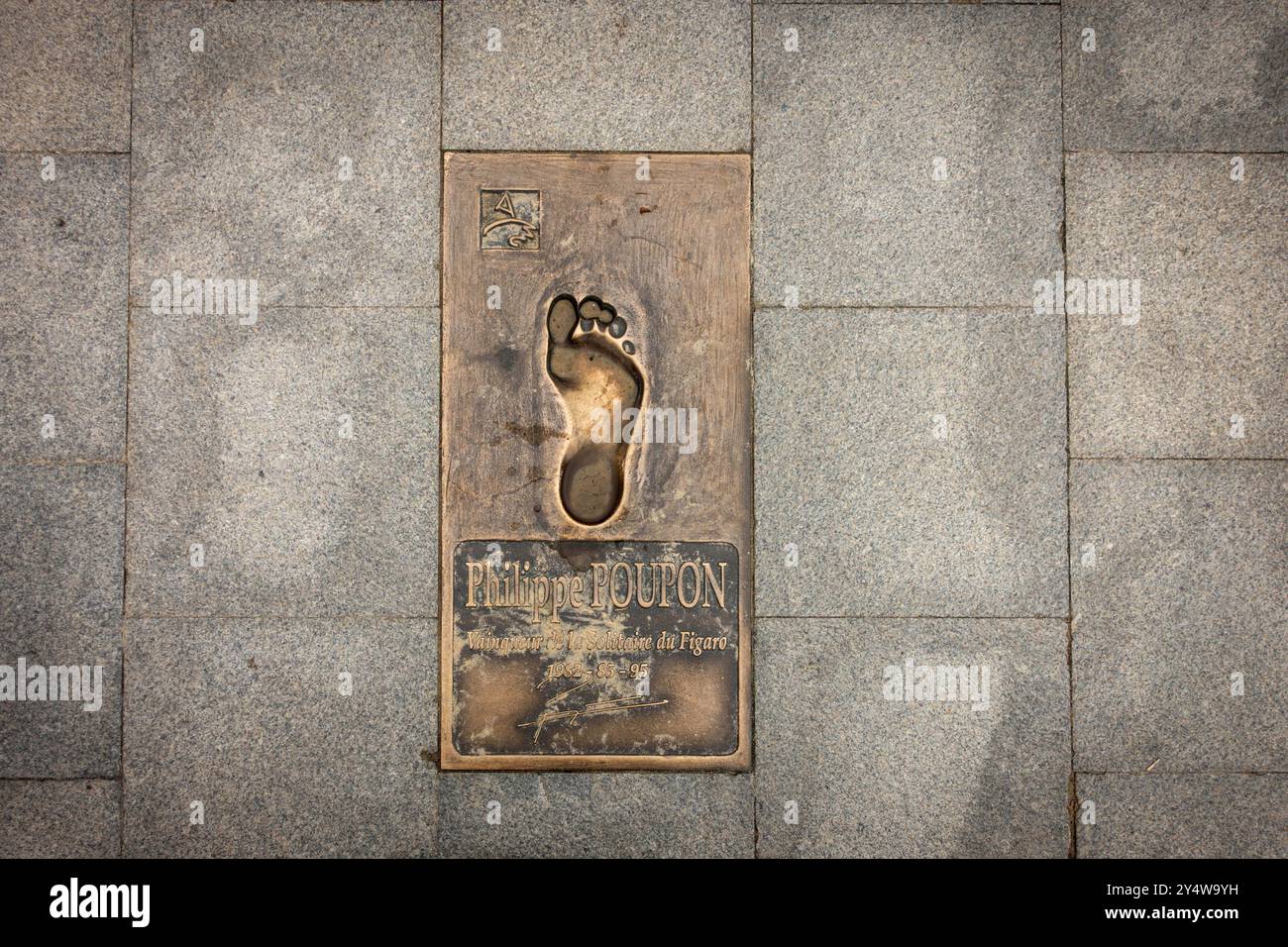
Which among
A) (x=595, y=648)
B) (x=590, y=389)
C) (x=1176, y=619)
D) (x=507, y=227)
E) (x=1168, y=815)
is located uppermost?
(x=507, y=227)

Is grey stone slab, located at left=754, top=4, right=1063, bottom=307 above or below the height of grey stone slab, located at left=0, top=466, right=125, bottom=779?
above

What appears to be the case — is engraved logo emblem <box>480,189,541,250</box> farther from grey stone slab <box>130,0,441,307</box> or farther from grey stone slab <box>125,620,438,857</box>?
grey stone slab <box>125,620,438,857</box>

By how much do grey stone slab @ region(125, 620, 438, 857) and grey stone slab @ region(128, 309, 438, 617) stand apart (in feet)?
Answer: 0.47

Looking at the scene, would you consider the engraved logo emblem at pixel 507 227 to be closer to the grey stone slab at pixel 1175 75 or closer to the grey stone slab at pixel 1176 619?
the grey stone slab at pixel 1175 75

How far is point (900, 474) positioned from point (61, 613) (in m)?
3.73

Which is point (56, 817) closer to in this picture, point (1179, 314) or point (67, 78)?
point (67, 78)

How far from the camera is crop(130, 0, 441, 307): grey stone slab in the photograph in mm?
3914

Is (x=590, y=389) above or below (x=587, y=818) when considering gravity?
above

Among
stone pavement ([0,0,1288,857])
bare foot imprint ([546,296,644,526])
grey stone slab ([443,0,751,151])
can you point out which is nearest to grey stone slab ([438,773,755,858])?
stone pavement ([0,0,1288,857])

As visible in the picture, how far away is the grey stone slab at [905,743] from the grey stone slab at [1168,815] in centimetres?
16

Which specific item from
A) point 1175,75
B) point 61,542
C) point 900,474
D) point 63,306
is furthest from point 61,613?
point 1175,75

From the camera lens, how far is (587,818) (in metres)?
3.86
